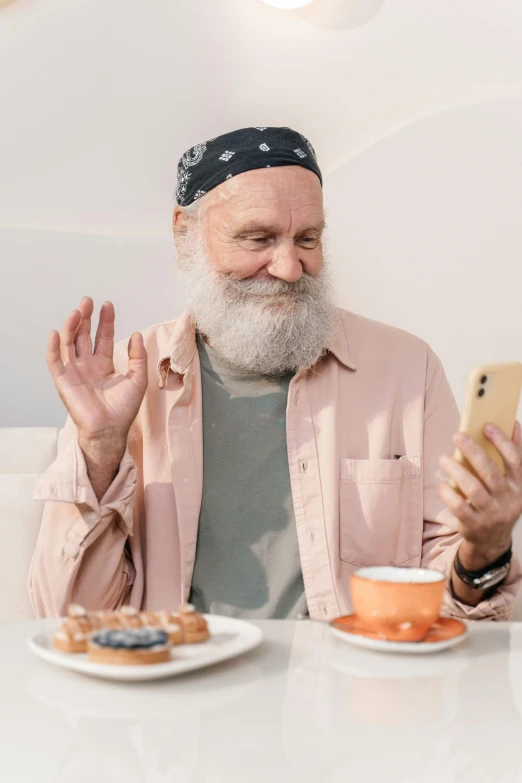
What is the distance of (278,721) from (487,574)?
0.64m

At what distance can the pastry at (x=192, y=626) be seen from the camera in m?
0.91

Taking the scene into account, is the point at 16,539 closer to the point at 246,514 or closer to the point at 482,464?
the point at 246,514

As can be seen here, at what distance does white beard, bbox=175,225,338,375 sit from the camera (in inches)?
69.2

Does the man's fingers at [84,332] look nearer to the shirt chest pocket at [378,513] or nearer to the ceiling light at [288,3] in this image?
the shirt chest pocket at [378,513]

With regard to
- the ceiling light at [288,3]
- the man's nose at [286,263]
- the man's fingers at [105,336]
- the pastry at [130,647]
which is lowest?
the pastry at [130,647]

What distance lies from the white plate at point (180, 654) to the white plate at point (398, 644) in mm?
105

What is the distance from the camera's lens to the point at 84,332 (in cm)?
149

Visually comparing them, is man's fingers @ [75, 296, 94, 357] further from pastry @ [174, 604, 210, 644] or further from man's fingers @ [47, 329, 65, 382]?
pastry @ [174, 604, 210, 644]

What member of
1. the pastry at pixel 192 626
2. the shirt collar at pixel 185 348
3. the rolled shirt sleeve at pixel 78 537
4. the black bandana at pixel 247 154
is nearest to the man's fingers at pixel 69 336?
the rolled shirt sleeve at pixel 78 537

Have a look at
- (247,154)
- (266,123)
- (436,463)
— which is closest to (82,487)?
(436,463)

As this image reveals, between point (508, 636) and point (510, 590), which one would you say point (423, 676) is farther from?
point (510, 590)

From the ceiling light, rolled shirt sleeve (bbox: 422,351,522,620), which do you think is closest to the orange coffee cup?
rolled shirt sleeve (bbox: 422,351,522,620)

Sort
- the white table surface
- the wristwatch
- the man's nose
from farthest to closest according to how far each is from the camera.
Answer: the man's nose < the wristwatch < the white table surface

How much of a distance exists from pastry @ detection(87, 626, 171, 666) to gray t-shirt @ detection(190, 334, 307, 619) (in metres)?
0.77
